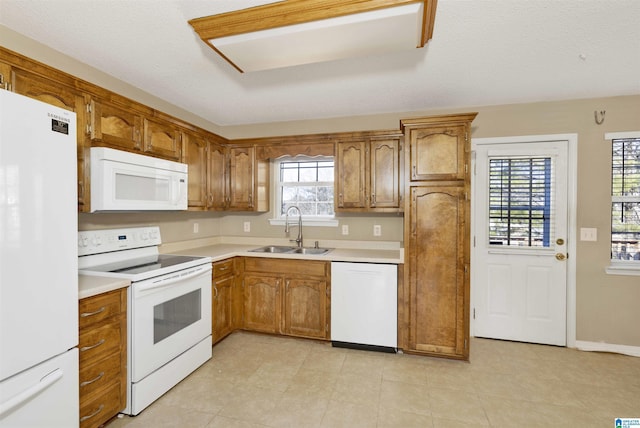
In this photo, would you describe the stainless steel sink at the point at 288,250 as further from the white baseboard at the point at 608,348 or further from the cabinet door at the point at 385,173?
the white baseboard at the point at 608,348

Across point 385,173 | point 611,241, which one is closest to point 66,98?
point 385,173

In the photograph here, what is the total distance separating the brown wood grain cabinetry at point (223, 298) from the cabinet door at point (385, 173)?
1.64 meters

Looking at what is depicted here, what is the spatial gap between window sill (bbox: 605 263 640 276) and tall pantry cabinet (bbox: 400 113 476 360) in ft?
5.00

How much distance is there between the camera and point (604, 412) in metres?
2.00

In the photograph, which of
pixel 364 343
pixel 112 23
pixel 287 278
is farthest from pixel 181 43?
pixel 364 343

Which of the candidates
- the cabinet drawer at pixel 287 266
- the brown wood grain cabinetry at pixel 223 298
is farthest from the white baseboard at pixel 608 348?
the brown wood grain cabinetry at pixel 223 298

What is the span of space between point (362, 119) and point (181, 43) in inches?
80.4

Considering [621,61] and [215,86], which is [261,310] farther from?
[621,61]

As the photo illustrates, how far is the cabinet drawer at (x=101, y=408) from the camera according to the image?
168cm

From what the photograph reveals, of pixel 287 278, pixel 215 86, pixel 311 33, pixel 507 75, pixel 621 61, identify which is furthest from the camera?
pixel 287 278

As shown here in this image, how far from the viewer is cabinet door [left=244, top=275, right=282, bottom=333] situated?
10.2 feet

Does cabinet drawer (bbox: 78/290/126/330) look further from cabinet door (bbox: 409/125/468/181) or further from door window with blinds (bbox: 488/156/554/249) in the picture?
door window with blinds (bbox: 488/156/554/249)

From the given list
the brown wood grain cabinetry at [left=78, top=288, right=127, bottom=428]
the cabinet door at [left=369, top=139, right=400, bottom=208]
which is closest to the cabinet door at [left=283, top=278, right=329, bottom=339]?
the cabinet door at [left=369, top=139, right=400, bottom=208]

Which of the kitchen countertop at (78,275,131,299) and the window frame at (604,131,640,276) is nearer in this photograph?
the kitchen countertop at (78,275,131,299)
